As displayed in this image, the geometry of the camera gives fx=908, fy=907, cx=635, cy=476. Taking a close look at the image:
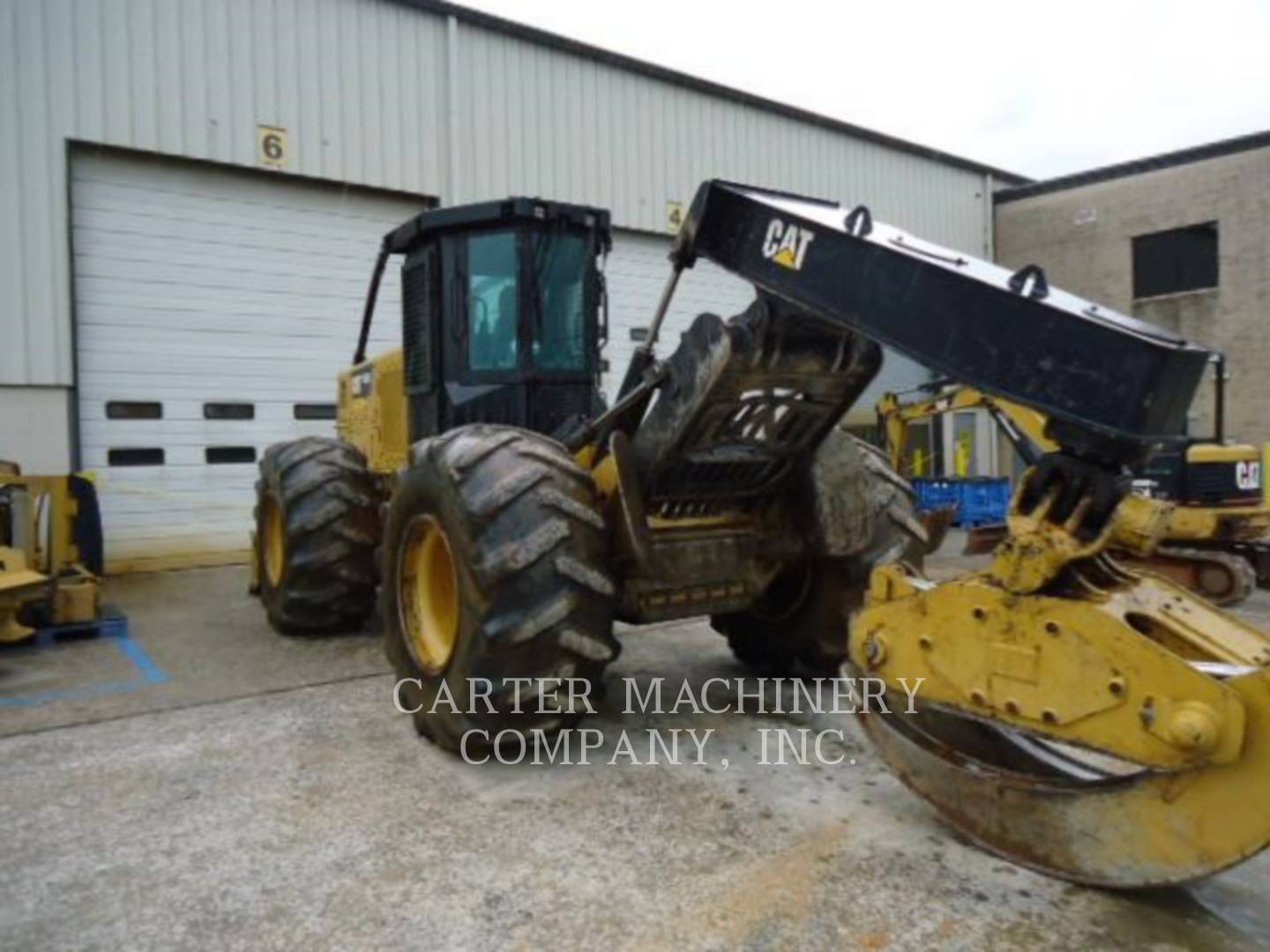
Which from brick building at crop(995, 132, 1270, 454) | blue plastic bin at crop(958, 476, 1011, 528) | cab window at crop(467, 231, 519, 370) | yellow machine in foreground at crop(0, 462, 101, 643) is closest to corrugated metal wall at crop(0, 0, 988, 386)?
yellow machine in foreground at crop(0, 462, 101, 643)

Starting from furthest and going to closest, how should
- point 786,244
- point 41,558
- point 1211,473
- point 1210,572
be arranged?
1. point 1211,473
2. point 1210,572
3. point 41,558
4. point 786,244

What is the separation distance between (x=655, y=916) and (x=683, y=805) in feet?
2.44

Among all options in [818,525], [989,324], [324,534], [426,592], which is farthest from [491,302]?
[989,324]

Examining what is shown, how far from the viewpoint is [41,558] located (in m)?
6.21

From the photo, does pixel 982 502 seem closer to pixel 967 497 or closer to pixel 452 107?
pixel 967 497

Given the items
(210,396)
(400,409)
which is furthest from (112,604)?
(400,409)

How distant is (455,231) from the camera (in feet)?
15.7

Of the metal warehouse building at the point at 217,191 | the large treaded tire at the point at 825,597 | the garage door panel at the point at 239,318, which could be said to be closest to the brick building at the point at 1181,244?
the metal warehouse building at the point at 217,191

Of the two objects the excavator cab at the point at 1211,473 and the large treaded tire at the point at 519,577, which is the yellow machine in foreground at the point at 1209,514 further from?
the large treaded tire at the point at 519,577

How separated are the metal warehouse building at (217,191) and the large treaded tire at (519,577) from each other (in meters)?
6.74

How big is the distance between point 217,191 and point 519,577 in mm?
7857

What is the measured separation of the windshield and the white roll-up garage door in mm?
6060

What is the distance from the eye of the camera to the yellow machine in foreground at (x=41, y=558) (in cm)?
556

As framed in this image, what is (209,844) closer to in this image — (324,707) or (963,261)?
(324,707)
